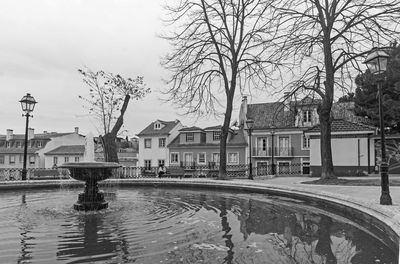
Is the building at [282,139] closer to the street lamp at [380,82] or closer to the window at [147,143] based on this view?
the window at [147,143]

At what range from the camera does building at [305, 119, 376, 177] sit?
81.0ft

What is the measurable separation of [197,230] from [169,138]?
43.5 m

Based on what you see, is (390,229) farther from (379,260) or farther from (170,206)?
(170,206)

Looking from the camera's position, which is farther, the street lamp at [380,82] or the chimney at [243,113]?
the chimney at [243,113]

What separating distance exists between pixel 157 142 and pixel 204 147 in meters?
8.28

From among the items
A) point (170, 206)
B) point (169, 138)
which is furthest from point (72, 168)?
point (169, 138)

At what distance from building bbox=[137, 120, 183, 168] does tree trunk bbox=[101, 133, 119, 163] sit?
26.0 metres

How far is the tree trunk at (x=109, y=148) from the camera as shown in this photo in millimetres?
21703

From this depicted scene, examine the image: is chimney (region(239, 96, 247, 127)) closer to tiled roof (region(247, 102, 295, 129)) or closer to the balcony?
tiled roof (region(247, 102, 295, 129))

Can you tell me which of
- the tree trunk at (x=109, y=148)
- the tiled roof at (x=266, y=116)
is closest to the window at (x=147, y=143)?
the tiled roof at (x=266, y=116)

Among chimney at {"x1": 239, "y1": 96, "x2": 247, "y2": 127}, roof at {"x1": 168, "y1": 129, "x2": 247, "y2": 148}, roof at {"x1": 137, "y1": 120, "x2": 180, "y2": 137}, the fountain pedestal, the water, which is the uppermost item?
chimney at {"x1": 239, "y1": 96, "x2": 247, "y2": 127}

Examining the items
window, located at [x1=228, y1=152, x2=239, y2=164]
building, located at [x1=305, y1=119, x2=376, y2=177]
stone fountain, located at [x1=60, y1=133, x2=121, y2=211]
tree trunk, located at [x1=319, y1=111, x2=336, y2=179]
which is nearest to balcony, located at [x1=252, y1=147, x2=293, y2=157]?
Result: window, located at [x1=228, y1=152, x2=239, y2=164]

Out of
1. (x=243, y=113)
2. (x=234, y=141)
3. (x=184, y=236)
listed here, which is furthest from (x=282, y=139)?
(x=184, y=236)

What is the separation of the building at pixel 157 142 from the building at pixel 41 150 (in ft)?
41.6
